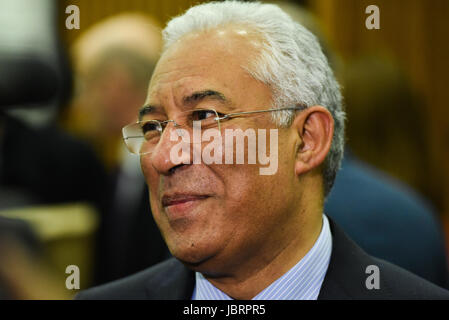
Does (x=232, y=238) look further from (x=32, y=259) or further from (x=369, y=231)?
(x=32, y=259)

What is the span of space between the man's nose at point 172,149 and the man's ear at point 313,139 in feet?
0.89

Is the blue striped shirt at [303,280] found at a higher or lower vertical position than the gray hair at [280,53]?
lower

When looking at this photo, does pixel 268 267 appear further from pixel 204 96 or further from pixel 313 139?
pixel 204 96

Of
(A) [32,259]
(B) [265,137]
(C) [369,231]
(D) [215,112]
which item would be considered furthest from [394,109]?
(A) [32,259]

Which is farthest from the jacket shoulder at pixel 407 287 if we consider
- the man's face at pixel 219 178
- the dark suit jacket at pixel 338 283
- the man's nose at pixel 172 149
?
the man's nose at pixel 172 149

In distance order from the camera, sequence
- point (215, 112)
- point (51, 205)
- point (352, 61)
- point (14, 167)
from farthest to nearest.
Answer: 1. point (51, 205)
2. point (14, 167)
3. point (352, 61)
4. point (215, 112)

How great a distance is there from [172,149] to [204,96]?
14 centimetres

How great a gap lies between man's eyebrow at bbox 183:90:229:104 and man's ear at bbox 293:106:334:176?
206mm

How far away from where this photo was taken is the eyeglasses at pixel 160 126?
1363mm

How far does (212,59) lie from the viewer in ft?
4.47

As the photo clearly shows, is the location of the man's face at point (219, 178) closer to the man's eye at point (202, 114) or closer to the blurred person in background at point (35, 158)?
the man's eye at point (202, 114)

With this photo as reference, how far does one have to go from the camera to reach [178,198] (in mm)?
1368

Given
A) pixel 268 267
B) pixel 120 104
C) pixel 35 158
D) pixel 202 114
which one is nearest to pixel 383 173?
pixel 268 267
